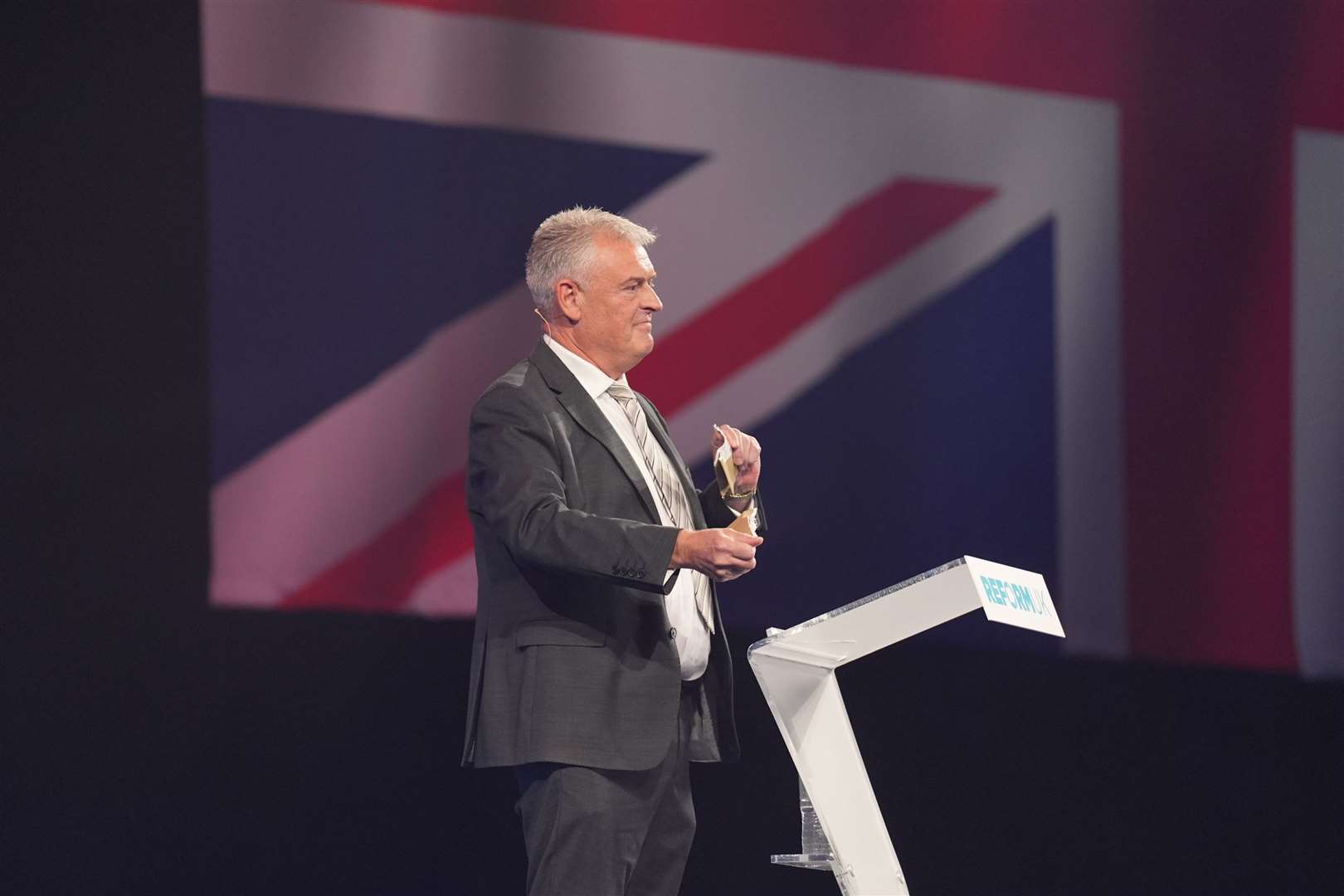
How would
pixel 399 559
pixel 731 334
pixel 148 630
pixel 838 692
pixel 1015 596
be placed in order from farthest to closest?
pixel 731 334
pixel 399 559
pixel 148 630
pixel 838 692
pixel 1015 596

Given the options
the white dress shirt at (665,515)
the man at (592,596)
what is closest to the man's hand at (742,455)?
the man at (592,596)

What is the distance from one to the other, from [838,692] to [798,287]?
176 centimetres

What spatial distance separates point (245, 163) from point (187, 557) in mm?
866

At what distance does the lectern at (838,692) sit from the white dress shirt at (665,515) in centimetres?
25

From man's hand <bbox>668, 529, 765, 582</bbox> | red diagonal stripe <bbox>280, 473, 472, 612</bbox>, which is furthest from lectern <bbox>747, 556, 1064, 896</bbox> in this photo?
red diagonal stripe <bbox>280, 473, 472, 612</bbox>

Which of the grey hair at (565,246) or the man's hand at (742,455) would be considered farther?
the grey hair at (565,246)

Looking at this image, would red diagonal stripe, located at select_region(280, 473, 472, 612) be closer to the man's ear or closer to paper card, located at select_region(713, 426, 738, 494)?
the man's ear

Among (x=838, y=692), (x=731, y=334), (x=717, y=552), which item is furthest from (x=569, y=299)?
(x=731, y=334)

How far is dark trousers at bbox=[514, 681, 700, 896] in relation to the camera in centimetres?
210

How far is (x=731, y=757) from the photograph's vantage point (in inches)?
93.0

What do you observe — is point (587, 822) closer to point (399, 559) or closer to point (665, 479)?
point (665, 479)

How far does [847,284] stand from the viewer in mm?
3656

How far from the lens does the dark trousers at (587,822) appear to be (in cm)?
210

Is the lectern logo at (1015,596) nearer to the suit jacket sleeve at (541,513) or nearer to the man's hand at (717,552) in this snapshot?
the man's hand at (717,552)
